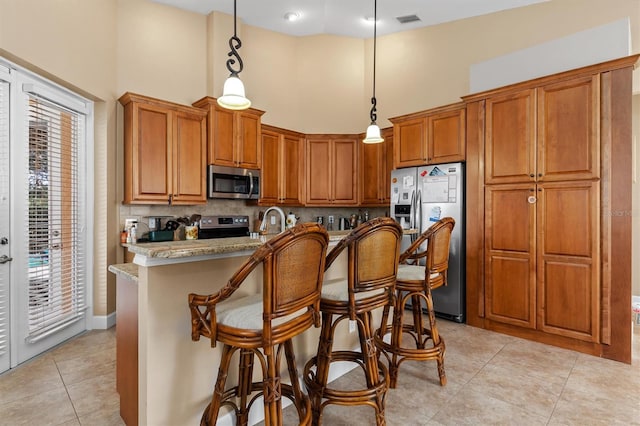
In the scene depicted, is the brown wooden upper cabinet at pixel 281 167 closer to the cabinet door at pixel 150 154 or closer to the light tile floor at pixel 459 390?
the cabinet door at pixel 150 154

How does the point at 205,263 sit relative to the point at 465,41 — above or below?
below

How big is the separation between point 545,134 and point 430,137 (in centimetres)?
118

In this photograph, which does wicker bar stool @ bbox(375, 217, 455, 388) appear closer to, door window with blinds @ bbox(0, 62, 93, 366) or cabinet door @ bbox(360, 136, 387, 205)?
cabinet door @ bbox(360, 136, 387, 205)

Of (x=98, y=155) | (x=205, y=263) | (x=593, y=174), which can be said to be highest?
(x=98, y=155)

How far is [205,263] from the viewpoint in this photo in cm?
171

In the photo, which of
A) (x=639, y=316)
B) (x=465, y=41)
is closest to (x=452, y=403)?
(x=639, y=316)

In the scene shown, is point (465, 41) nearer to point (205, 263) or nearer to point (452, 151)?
point (452, 151)

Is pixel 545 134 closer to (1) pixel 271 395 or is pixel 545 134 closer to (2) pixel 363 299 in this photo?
(2) pixel 363 299

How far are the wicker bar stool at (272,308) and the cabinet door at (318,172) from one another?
3.50 metres

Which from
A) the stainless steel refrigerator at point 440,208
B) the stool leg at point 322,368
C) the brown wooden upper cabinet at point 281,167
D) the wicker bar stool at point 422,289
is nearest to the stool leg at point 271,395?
the stool leg at point 322,368

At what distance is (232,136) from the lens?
4.14 meters

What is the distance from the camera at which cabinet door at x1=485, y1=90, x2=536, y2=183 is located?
314cm

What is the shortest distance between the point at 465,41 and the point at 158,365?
15.9 ft

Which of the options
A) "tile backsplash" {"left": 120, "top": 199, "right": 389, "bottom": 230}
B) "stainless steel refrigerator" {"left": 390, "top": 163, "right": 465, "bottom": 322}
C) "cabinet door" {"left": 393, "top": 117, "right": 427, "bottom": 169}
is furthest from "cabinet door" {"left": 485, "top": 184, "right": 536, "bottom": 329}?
"tile backsplash" {"left": 120, "top": 199, "right": 389, "bottom": 230}
